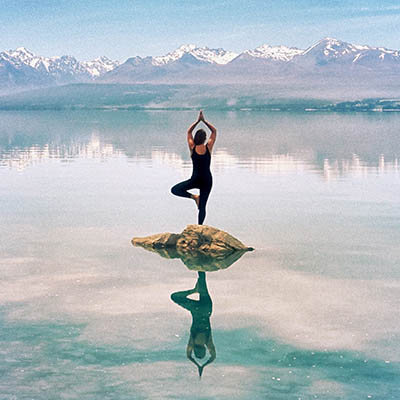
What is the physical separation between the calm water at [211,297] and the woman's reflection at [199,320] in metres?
0.12

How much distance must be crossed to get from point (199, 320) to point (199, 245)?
187 inches

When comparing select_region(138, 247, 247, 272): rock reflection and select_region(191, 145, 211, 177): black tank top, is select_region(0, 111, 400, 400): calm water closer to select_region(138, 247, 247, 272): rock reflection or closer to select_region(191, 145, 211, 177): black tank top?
select_region(138, 247, 247, 272): rock reflection

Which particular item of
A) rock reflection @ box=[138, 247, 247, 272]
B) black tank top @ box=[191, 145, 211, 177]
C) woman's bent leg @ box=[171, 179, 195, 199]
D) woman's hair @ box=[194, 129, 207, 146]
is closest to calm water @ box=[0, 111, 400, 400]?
rock reflection @ box=[138, 247, 247, 272]

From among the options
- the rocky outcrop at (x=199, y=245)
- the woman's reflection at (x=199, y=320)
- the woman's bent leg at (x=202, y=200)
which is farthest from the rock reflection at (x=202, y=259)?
the woman's bent leg at (x=202, y=200)

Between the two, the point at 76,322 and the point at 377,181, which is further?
the point at 377,181

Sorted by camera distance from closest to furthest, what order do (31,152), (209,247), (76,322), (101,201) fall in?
(76,322)
(209,247)
(101,201)
(31,152)

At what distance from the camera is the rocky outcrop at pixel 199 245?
46.6ft

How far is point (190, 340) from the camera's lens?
9.30 m

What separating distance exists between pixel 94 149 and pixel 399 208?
32308 mm

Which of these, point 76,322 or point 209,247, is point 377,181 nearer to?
point 209,247

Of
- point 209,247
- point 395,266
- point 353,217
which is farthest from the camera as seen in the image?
point 353,217

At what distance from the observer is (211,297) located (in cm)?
1133

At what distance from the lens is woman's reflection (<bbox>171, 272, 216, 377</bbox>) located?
883 cm

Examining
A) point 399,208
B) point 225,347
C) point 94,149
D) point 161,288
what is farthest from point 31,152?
point 225,347
